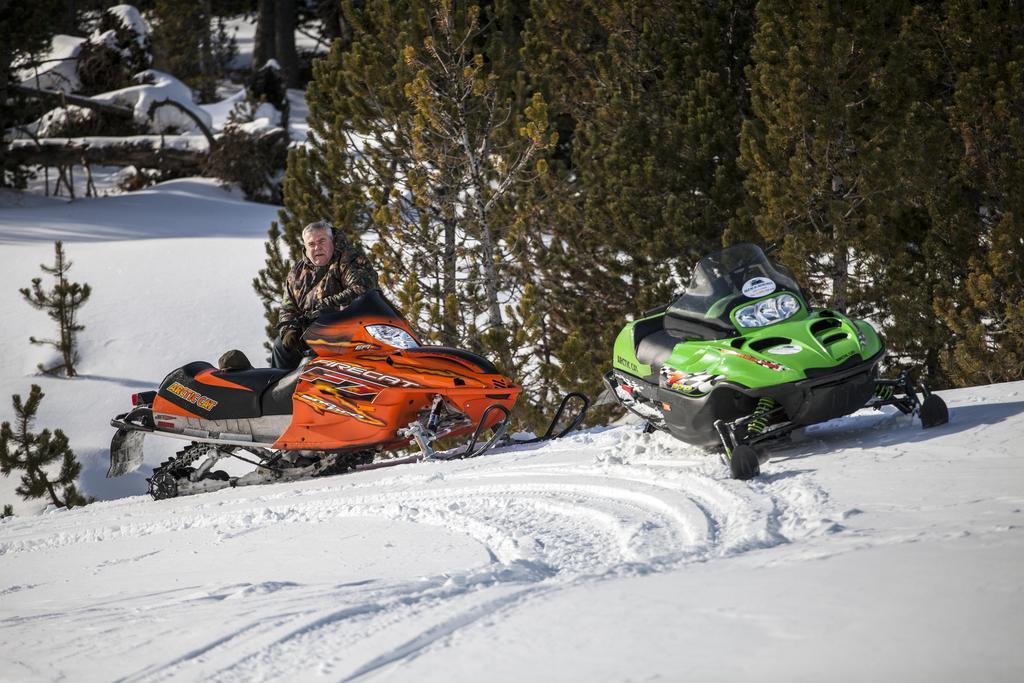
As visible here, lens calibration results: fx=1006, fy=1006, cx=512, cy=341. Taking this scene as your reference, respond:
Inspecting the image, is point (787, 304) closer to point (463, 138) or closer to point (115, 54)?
point (463, 138)

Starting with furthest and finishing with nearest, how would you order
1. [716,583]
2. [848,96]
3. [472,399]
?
[848,96], [472,399], [716,583]

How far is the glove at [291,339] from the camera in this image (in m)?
6.57

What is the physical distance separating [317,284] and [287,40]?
24.5 metres

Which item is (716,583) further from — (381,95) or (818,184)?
(381,95)

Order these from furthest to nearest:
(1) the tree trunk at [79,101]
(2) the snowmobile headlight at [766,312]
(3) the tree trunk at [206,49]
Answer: (3) the tree trunk at [206,49], (1) the tree trunk at [79,101], (2) the snowmobile headlight at [766,312]

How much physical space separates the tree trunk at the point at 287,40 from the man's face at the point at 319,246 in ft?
75.5

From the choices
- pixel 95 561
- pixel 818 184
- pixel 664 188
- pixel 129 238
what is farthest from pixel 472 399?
pixel 129 238

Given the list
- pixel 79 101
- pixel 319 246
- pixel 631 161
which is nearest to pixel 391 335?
pixel 319 246

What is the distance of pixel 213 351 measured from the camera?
45.2ft

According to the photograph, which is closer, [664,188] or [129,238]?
[664,188]

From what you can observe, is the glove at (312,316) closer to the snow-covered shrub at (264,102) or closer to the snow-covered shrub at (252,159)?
the snow-covered shrub at (252,159)

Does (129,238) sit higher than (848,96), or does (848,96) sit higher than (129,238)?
(848,96)

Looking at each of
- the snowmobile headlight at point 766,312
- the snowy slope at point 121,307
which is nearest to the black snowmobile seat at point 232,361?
the snowmobile headlight at point 766,312

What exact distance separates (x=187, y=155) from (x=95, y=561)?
1884 cm
